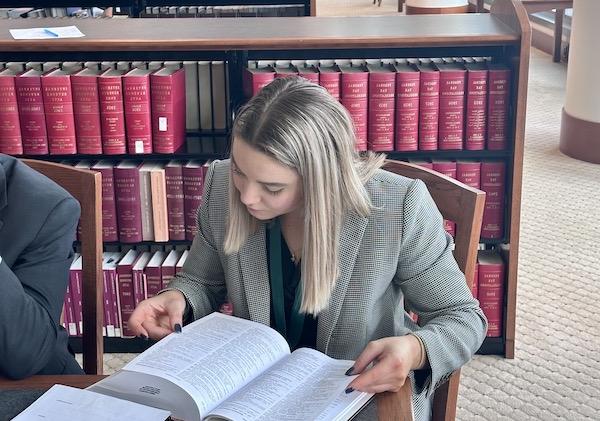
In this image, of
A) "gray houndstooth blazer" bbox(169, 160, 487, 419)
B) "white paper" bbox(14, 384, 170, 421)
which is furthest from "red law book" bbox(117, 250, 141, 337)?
"white paper" bbox(14, 384, 170, 421)

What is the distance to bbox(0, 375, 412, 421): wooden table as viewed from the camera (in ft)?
3.65

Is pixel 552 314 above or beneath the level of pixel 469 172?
beneath

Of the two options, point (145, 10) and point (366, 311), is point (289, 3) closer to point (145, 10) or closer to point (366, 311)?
point (145, 10)

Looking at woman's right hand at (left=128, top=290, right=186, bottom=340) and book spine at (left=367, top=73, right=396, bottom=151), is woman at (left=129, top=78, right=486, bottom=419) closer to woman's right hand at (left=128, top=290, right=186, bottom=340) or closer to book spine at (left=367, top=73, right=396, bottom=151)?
woman's right hand at (left=128, top=290, right=186, bottom=340)

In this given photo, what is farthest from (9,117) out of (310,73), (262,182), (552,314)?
(552,314)

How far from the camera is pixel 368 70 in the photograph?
8.07 feet

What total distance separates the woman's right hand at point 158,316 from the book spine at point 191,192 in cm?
105

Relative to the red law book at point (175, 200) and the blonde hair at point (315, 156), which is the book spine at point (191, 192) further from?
the blonde hair at point (315, 156)

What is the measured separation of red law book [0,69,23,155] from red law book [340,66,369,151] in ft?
3.04

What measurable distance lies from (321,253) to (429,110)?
3.91 ft

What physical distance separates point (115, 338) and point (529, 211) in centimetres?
192

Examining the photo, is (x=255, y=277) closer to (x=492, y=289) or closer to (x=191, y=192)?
(x=191, y=192)

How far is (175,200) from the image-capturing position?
8.29 feet

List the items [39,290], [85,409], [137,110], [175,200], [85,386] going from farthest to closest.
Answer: [175,200], [137,110], [39,290], [85,386], [85,409]
